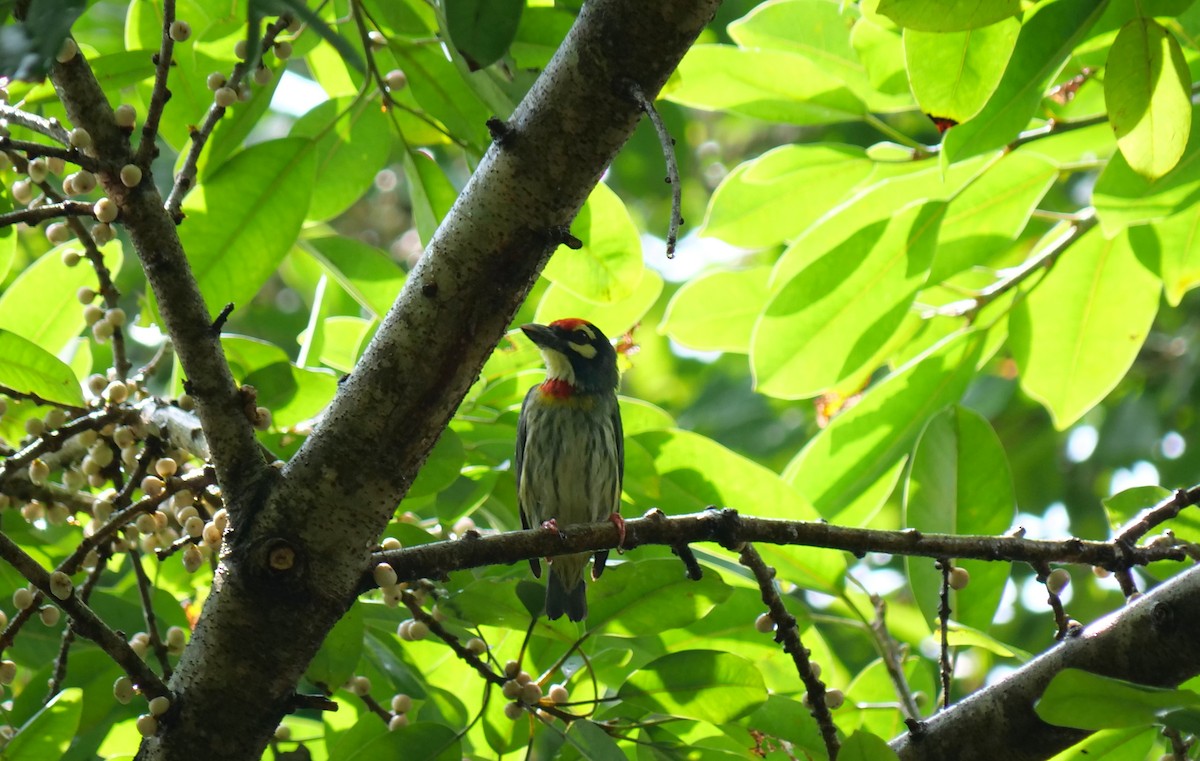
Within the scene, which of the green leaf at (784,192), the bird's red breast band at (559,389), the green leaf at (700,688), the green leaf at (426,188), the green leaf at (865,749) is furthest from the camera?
the bird's red breast band at (559,389)

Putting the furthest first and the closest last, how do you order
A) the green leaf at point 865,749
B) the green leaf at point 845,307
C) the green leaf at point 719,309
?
the green leaf at point 719,309 < the green leaf at point 845,307 < the green leaf at point 865,749

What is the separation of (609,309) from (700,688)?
3.90 feet

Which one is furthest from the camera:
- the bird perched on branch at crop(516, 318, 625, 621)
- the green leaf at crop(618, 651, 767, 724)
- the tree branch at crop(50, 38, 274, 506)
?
the bird perched on branch at crop(516, 318, 625, 621)

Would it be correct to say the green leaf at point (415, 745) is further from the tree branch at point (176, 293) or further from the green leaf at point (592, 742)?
the tree branch at point (176, 293)

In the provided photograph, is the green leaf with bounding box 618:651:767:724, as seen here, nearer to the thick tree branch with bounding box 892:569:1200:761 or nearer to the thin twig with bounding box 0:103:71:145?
the thick tree branch with bounding box 892:569:1200:761

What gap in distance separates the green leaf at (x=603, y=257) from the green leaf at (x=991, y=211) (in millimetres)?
960

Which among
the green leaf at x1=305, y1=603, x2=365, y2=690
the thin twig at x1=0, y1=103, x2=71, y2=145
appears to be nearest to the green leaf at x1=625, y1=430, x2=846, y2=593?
the green leaf at x1=305, y1=603, x2=365, y2=690

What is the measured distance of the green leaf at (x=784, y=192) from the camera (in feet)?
11.5

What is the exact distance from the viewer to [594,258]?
2.98 meters

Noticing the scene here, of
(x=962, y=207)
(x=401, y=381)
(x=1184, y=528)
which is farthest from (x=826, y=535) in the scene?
(x=962, y=207)

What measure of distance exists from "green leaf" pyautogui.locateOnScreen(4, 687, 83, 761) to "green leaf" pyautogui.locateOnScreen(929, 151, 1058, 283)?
2.44 m

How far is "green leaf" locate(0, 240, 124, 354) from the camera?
130 inches

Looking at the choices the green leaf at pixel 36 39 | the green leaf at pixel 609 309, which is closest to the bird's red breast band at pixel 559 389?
the green leaf at pixel 609 309

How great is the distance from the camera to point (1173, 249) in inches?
130
